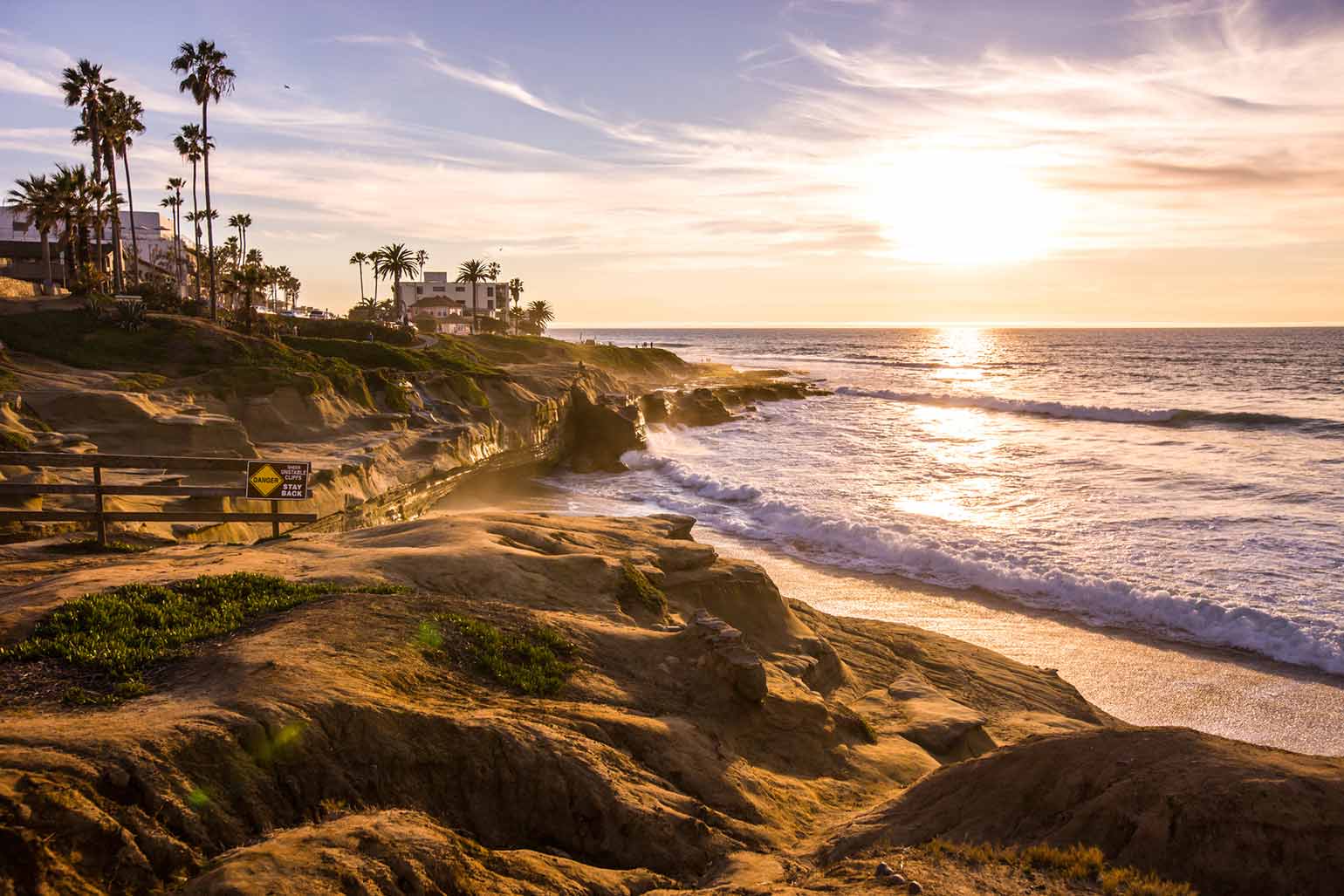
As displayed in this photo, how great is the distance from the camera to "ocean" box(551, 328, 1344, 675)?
777 inches

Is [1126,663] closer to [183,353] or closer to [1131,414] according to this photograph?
[183,353]

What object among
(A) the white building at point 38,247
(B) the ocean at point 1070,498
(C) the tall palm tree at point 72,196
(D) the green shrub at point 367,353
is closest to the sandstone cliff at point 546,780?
(B) the ocean at point 1070,498

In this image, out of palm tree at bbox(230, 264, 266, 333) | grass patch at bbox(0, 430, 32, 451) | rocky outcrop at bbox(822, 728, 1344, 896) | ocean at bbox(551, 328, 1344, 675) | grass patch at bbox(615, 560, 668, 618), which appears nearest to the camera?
rocky outcrop at bbox(822, 728, 1344, 896)

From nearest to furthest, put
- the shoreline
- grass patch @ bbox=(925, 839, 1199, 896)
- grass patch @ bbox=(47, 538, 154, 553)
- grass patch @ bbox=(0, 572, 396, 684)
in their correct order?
grass patch @ bbox=(925, 839, 1199, 896), grass patch @ bbox=(0, 572, 396, 684), grass patch @ bbox=(47, 538, 154, 553), the shoreline

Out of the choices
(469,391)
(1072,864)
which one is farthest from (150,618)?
(469,391)

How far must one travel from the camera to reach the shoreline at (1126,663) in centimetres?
1433

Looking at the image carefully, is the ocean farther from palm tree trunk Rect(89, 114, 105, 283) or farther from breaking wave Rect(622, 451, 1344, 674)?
palm tree trunk Rect(89, 114, 105, 283)

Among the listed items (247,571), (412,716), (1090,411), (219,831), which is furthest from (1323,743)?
(1090,411)

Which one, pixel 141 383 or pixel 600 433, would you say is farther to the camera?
pixel 600 433

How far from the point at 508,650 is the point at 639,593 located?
12.2ft

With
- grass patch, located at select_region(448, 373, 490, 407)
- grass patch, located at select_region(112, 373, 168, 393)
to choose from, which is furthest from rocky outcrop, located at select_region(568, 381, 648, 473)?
grass patch, located at select_region(112, 373, 168, 393)

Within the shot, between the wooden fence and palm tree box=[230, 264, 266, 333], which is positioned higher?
palm tree box=[230, 264, 266, 333]

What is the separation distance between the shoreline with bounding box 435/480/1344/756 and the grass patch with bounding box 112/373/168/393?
22.1 metres

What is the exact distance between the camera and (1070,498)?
31219 mm
